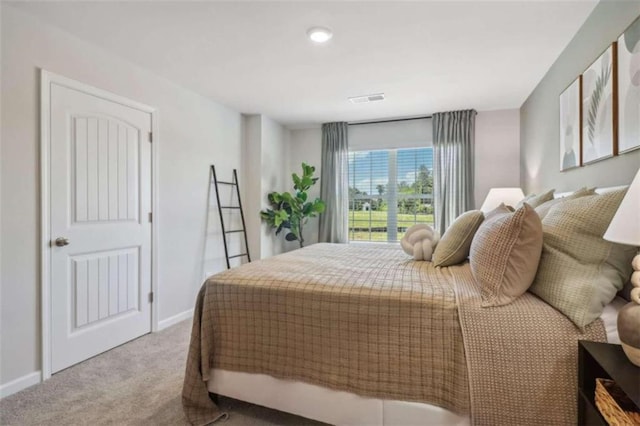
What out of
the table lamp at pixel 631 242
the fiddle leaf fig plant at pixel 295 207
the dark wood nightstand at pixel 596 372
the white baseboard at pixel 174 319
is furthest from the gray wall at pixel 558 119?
the white baseboard at pixel 174 319

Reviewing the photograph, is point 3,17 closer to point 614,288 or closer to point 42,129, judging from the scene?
point 42,129

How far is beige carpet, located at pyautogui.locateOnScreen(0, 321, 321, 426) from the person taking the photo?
1729mm

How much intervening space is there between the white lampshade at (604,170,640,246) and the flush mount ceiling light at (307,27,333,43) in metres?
1.91

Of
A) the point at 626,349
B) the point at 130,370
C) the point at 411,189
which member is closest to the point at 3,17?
the point at 130,370

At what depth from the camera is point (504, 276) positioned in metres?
1.36

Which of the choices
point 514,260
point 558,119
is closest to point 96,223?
point 514,260

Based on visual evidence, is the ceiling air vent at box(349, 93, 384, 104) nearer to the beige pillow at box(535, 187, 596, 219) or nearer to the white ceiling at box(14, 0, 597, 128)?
the white ceiling at box(14, 0, 597, 128)

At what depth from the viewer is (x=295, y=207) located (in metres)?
4.52

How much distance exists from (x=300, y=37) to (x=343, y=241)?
3.00m

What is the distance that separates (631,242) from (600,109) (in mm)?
1345

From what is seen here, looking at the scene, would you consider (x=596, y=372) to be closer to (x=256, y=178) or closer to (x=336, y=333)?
(x=336, y=333)

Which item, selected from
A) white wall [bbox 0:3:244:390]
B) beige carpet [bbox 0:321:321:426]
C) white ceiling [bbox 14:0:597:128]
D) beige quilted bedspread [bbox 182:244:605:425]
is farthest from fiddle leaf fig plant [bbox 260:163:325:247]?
beige quilted bedspread [bbox 182:244:605:425]

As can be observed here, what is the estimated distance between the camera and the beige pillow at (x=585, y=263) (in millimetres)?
1201

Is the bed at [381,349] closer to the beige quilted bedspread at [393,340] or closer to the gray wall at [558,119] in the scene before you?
the beige quilted bedspread at [393,340]
